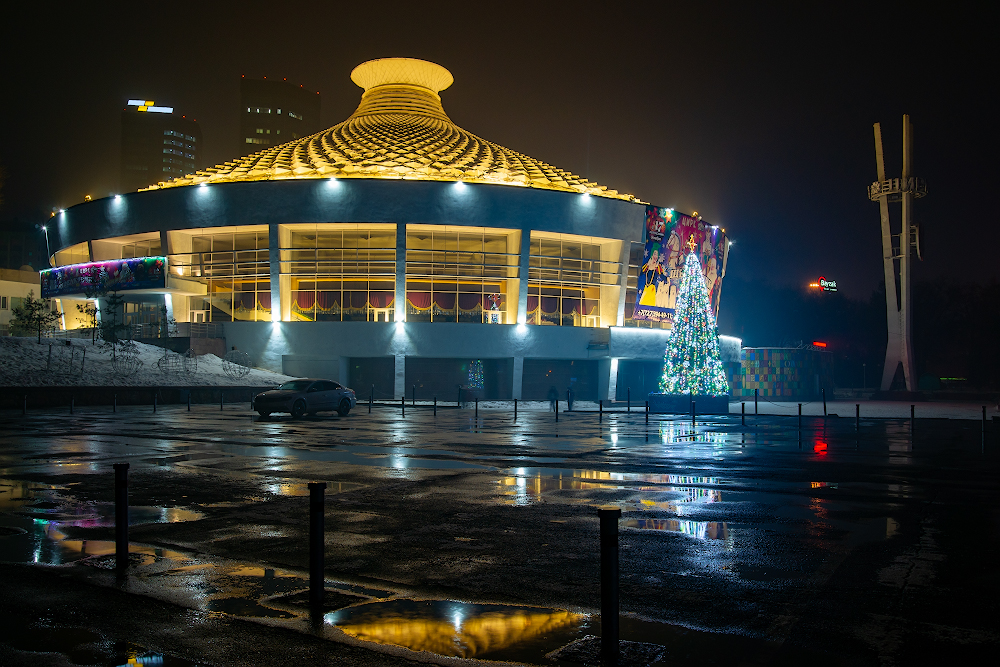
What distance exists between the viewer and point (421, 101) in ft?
260

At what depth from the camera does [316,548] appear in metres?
6.25

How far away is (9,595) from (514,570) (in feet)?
13.5

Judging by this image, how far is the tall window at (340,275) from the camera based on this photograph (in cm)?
5888

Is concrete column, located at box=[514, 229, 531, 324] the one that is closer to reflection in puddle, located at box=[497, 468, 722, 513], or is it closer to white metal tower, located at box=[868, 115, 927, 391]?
white metal tower, located at box=[868, 115, 927, 391]

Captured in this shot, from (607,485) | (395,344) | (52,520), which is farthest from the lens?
(395,344)

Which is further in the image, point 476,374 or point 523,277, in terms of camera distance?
point 523,277

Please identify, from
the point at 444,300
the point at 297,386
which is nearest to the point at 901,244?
the point at 444,300

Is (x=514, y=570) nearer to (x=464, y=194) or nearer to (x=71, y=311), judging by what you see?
(x=464, y=194)

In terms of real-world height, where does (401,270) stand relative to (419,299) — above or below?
above

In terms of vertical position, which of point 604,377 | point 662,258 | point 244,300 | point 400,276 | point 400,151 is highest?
point 400,151

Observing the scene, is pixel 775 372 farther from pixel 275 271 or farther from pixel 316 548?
pixel 316 548

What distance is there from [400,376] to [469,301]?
310 inches

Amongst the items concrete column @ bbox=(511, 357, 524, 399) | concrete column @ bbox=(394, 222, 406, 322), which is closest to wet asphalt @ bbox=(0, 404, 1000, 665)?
concrete column @ bbox=(394, 222, 406, 322)

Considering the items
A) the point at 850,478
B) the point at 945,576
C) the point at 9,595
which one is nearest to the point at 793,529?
the point at 945,576
